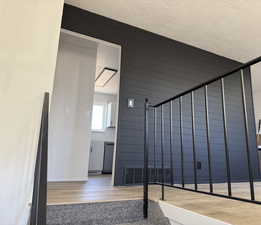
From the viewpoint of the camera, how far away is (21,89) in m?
1.72

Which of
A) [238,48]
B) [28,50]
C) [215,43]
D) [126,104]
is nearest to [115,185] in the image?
[126,104]

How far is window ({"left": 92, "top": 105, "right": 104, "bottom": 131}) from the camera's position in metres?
6.01

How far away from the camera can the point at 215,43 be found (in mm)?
3779

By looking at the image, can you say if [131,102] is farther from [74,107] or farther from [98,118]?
[98,118]

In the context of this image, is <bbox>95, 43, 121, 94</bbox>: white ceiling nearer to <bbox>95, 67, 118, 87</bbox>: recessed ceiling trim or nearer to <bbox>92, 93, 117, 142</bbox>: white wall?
<bbox>95, 67, 118, 87</bbox>: recessed ceiling trim

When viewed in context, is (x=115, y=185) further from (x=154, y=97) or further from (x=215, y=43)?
(x=215, y=43)

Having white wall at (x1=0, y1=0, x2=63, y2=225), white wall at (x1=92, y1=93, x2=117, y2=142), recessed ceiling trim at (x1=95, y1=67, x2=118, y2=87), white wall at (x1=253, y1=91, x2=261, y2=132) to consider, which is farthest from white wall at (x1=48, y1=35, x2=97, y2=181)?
white wall at (x1=253, y1=91, x2=261, y2=132)

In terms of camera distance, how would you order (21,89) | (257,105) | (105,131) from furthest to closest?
(257,105), (105,131), (21,89)

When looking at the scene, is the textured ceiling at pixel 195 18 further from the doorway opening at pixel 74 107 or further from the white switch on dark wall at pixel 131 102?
the white switch on dark wall at pixel 131 102

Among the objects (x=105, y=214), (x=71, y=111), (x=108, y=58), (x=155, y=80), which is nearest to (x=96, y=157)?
(x=71, y=111)

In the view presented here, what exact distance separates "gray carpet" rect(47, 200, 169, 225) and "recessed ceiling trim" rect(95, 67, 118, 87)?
3.23 metres

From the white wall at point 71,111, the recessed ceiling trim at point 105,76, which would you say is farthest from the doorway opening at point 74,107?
the recessed ceiling trim at point 105,76

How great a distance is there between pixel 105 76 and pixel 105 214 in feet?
11.9

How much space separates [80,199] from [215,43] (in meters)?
3.49
